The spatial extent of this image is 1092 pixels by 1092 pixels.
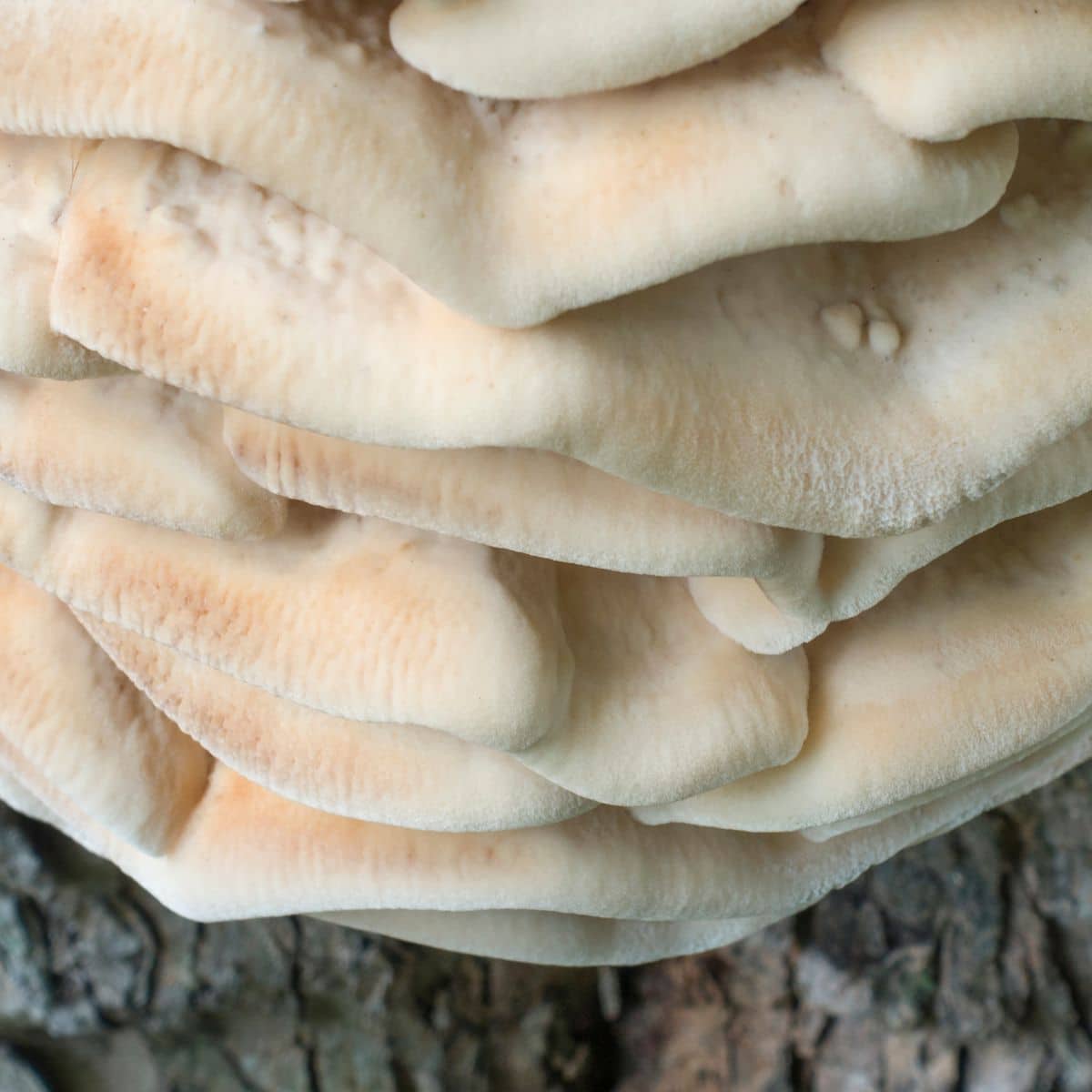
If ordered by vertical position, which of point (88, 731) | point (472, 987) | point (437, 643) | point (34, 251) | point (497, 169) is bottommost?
point (472, 987)

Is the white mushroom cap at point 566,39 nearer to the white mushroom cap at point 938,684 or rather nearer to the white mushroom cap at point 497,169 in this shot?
the white mushroom cap at point 497,169

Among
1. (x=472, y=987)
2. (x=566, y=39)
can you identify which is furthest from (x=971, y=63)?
(x=472, y=987)

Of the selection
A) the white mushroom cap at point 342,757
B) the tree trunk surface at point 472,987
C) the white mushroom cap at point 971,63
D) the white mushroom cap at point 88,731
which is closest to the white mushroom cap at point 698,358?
the white mushroom cap at point 971,63

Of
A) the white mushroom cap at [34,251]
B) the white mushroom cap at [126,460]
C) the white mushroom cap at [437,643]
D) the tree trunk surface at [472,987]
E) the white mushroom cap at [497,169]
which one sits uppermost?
the white mushroom cap at [497,169]

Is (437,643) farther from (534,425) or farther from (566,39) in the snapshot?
(566,39)

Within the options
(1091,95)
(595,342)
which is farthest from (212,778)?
(1091,95)

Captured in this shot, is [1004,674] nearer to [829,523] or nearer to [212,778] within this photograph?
[829,523]
